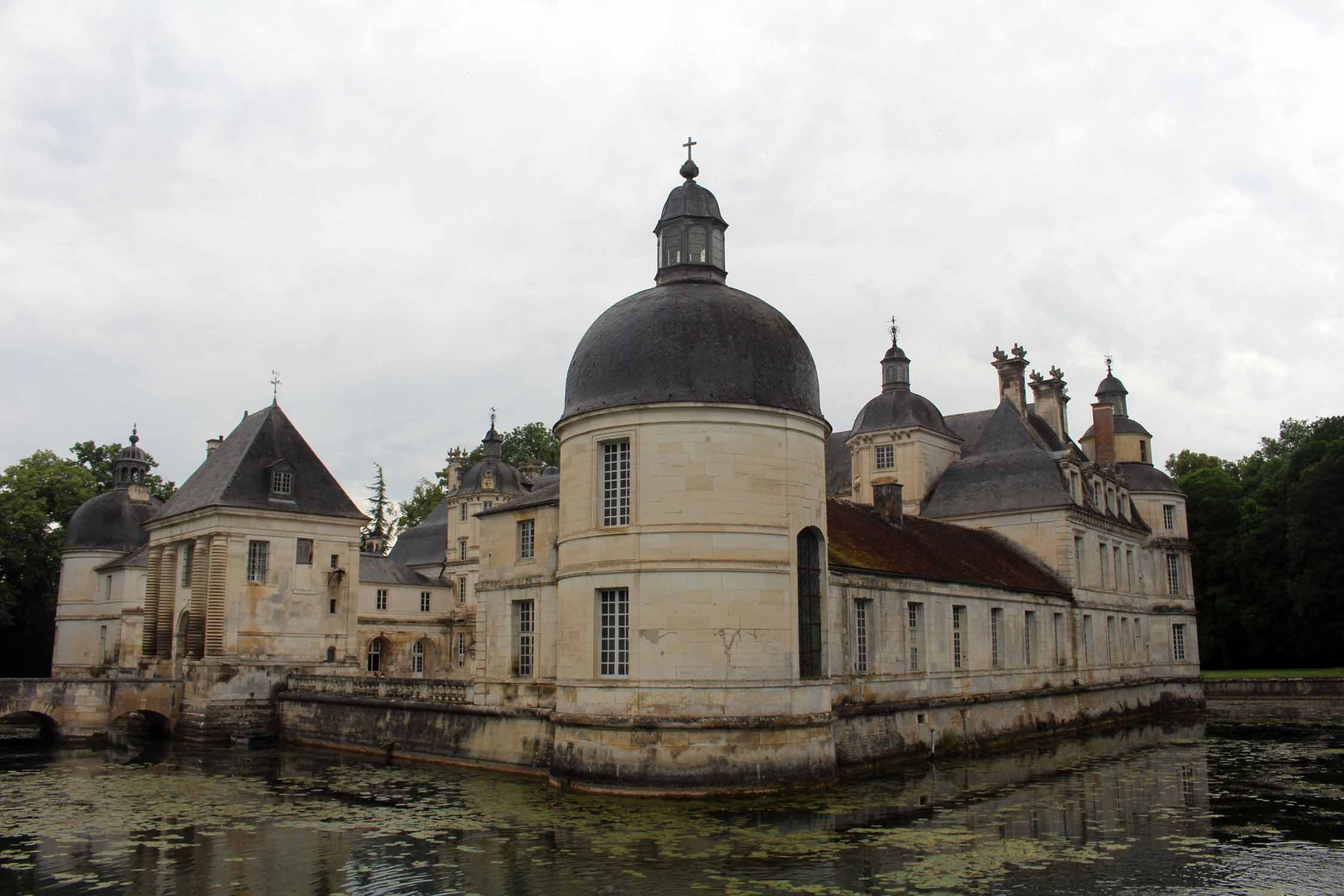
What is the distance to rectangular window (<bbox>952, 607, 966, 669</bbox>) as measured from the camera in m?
25.5

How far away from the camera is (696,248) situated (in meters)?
20.4

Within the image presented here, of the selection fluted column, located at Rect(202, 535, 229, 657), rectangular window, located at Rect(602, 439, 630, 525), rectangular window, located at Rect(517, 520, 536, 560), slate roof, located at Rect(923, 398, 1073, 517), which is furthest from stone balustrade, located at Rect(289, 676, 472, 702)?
slate roof, located at Rect(923, 398, 1073, 517)

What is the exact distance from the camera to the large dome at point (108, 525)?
4478 cm

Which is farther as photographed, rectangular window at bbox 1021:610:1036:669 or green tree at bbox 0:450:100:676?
green tree at bbox 0:450:100:676

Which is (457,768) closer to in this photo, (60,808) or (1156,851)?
(60,808)

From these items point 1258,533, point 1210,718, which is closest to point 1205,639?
point 1258,533

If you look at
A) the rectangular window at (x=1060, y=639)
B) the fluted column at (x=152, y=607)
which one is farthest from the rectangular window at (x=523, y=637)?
the fluted column at (x=152, y=607)

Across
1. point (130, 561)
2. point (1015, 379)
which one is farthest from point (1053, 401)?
point (130, 561)

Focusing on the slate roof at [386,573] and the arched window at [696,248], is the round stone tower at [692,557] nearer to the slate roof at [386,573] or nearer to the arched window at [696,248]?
the arched window at [696,248]

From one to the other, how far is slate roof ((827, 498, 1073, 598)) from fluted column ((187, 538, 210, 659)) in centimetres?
1793

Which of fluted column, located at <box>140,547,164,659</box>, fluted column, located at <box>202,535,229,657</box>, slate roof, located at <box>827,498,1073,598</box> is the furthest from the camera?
fluted column, located at <box>140,547,164,659</box>

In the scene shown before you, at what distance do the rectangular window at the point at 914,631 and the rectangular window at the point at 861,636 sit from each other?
1.67m

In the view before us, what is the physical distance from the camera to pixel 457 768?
70.3 ft

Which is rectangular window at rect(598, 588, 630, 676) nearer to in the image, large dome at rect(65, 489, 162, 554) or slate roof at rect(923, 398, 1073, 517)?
slate roof at rect(923, 398, 1073, 517)
